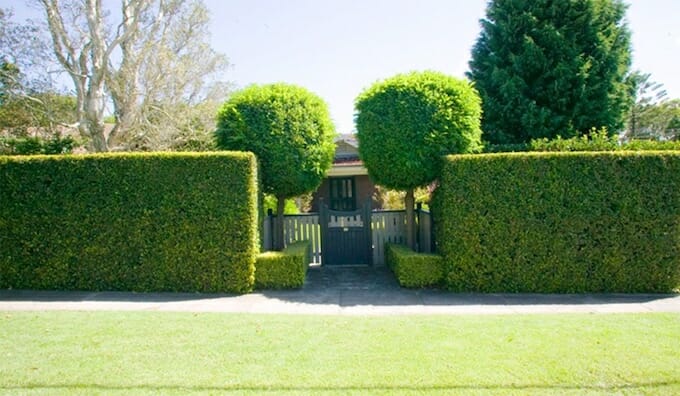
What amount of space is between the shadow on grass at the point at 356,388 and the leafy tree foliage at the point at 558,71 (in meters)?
12.0

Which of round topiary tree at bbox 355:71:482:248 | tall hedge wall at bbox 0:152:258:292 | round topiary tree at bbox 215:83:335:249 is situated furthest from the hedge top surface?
tall hedge wall at bbox 0:152:258:292

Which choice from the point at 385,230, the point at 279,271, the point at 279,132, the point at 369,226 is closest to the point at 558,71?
the point at 385,230

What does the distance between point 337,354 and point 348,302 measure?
9.04ft

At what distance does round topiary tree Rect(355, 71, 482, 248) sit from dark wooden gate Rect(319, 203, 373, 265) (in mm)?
1901

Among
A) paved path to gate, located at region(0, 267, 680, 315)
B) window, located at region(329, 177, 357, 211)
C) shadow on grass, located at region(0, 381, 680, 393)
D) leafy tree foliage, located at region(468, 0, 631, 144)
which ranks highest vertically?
leafy tree foliage, located at region(468, 0, 631, 144)

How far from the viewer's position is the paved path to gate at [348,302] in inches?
256

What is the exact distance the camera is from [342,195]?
19344 mm

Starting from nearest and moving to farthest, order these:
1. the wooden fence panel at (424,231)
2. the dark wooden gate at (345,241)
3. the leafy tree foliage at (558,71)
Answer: the wooden fence panel at (424,231)
the dark wooden gate at (345,241)
the leafy tree foliage at (558,71)

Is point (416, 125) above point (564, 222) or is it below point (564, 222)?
above

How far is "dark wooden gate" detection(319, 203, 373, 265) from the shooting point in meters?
10.2

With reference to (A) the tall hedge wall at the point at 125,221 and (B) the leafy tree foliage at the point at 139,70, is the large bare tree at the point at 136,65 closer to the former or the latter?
(B) the leafy tree foliage at the point at 139,70

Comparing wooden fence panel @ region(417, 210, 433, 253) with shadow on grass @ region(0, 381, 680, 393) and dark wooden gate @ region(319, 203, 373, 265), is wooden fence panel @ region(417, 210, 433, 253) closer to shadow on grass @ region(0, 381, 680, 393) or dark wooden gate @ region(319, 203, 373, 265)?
dark wooden gate @ region(319, 203, 373, 265)

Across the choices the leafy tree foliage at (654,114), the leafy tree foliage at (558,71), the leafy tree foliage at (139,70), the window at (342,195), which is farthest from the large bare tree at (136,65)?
the leafy tree foliage at (654,114)

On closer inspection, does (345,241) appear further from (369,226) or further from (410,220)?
(410,220)
